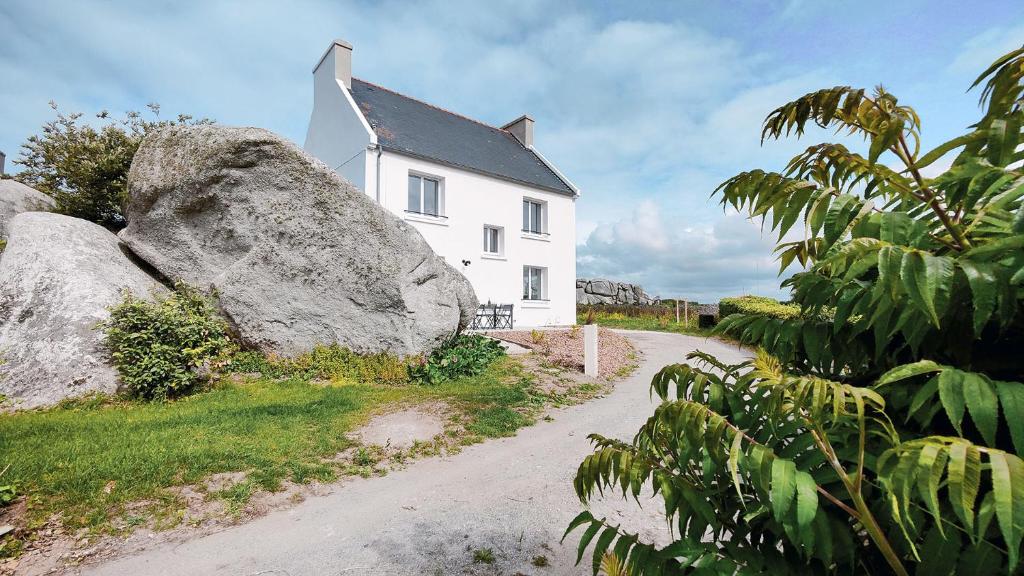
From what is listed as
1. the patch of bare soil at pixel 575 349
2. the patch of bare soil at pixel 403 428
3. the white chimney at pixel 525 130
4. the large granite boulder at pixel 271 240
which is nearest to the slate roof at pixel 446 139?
the white chimney at pixel 525 130

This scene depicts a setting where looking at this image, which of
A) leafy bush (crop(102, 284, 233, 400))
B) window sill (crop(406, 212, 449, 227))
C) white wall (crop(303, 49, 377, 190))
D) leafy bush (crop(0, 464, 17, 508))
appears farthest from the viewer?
window sill (crop(406, 212, 449, 227))

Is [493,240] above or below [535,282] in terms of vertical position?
above

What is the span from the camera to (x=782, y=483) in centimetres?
122

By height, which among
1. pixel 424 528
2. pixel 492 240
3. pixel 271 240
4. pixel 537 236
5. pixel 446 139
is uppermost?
pixel 446 139

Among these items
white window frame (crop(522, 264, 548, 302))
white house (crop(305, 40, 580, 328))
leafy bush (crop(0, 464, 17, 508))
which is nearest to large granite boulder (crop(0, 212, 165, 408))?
leafy bush (crop(0, 464, 17, 508))

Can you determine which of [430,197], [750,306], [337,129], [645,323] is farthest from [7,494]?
[645,323]

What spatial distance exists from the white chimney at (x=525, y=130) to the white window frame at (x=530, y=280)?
282 inches

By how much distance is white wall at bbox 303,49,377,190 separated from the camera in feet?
56.2

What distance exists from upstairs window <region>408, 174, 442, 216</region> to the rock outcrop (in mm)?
13748

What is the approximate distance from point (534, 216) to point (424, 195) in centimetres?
592

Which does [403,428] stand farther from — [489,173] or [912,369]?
[489,173]

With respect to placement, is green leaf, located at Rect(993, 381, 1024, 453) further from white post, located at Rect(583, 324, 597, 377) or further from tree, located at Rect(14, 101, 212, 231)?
tree, located at Rect(14, 101, 212, 231)

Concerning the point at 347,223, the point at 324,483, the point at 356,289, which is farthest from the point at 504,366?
the point at 324,483

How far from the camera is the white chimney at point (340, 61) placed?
60.6 ft
